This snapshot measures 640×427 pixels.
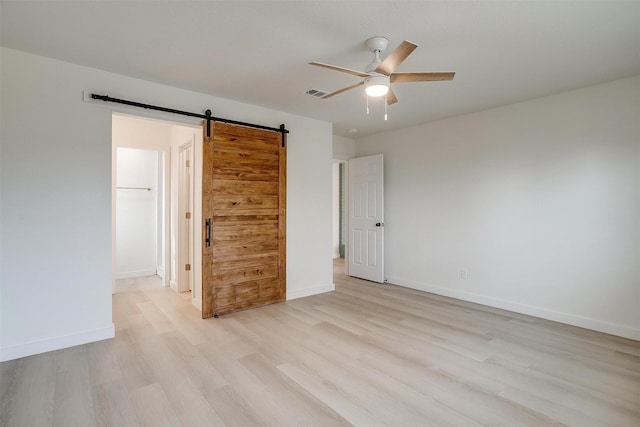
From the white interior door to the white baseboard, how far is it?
151 inches

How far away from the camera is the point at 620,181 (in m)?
3.22

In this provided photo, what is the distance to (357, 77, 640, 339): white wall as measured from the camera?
10.6 ft

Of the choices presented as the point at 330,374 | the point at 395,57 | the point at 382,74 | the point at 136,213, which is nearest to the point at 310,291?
the point at 330,374

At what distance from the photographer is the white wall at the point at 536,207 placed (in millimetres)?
3230

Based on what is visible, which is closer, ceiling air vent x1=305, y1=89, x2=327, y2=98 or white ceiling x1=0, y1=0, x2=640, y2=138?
white ceiling x1=0, y1=0, x2=640, y2=138

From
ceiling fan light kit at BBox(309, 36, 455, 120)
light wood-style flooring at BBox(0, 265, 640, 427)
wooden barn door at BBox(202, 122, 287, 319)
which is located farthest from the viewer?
wooden barn door at BBox(202, 122, 287, 319)

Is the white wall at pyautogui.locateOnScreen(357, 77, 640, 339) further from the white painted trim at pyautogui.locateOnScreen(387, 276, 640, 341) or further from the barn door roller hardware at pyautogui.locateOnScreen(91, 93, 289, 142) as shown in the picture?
the barn door roller hardware at pyautogui.locateOnScreen(91, 93, 289, 142)

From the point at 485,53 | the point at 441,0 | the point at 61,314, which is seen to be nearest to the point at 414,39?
the point at 441,0

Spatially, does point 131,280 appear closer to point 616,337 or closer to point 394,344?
point 394,344

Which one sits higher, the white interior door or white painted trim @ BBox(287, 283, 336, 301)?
the white interior door

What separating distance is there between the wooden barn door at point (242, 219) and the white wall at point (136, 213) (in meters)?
2.65

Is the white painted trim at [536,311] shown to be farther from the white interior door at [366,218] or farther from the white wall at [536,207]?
the white interior door at [366,218]

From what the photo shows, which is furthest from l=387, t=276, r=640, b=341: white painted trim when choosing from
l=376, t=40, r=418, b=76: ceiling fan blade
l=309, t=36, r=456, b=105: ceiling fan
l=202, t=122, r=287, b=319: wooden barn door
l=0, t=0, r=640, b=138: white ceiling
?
l=376, t=40, r=418, b=76: ceiling fan blade

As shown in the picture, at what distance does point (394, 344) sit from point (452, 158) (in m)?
2.90
